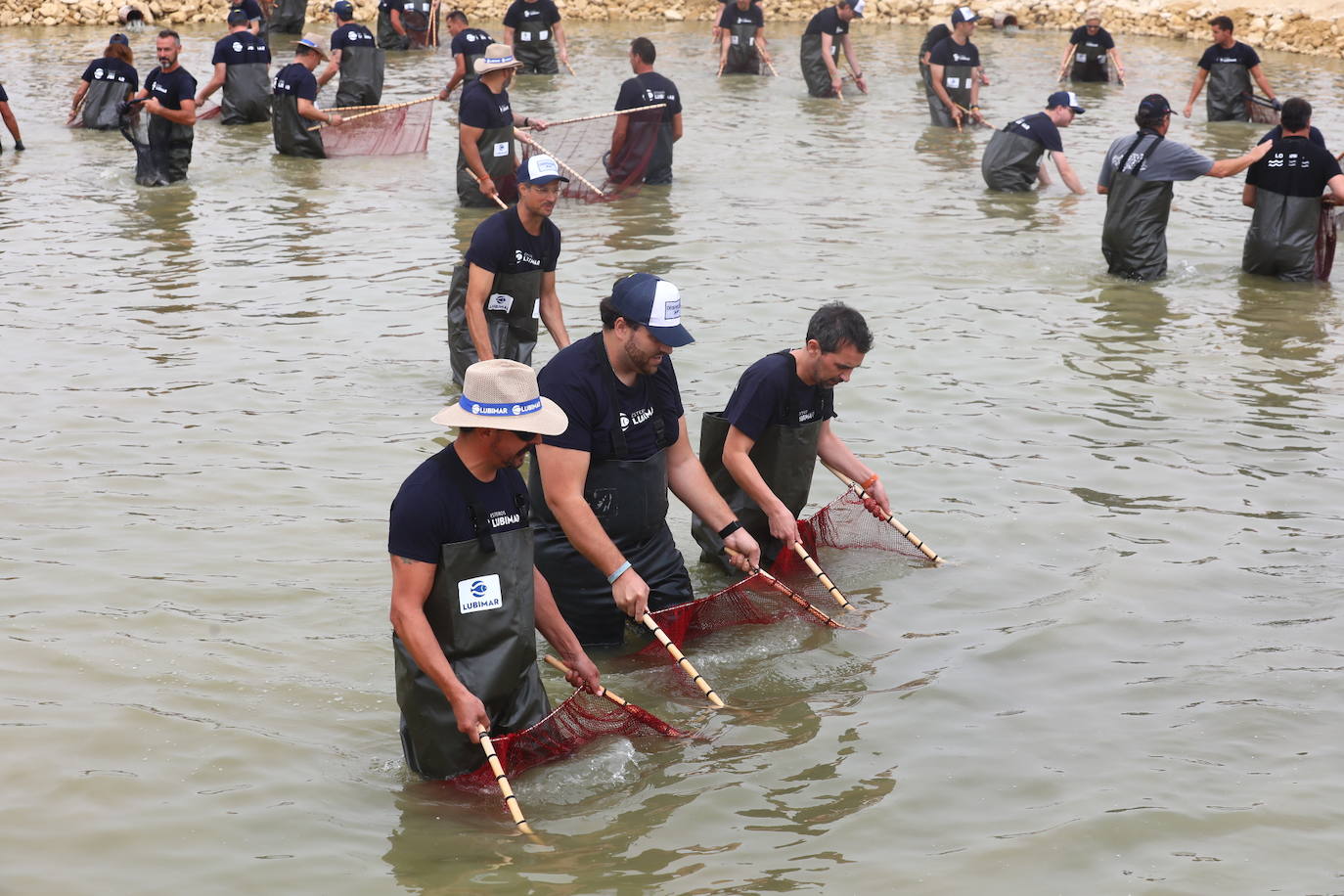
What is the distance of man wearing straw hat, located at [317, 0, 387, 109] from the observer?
62.4 feet

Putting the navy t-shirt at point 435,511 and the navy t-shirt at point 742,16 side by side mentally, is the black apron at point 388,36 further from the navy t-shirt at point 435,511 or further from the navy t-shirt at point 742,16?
the navy t-shirt at point 435,511

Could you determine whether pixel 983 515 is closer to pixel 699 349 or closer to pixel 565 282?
pixel 699 349

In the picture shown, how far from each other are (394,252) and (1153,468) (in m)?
7.17

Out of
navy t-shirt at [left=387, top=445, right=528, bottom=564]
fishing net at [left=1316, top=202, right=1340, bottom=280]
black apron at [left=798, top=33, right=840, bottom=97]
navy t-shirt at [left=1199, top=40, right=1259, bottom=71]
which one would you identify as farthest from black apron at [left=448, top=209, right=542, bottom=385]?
navy t-shirt at [left=1199, top=40, right=1259, bottom=71]

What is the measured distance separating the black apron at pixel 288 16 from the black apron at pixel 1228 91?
16.0 m

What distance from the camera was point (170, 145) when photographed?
15117 millimetres

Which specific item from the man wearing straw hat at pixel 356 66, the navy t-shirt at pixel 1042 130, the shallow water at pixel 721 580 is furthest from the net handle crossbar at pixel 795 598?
the man wearing straw hat at pixel 356 66

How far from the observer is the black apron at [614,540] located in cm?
587

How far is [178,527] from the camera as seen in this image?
→ 742 cm

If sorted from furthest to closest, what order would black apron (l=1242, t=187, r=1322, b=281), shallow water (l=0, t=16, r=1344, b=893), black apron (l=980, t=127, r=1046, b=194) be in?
black apron (l=980, t=127, r=1046, b=194), black apron (l=1242, t=187, r=1322, b=281), shallow water (l=0, t=16, r=1344, b=893)

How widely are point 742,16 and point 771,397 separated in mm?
17584

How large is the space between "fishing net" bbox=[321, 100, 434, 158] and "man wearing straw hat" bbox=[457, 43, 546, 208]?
3598 mm

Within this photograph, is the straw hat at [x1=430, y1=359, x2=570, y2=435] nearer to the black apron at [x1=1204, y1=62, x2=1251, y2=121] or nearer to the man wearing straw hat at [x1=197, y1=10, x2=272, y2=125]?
the man wearing straw hat at [x1=197, y1=10, x2=272, y2=125]

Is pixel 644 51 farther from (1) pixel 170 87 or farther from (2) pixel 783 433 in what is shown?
(2) pixel 783 433
